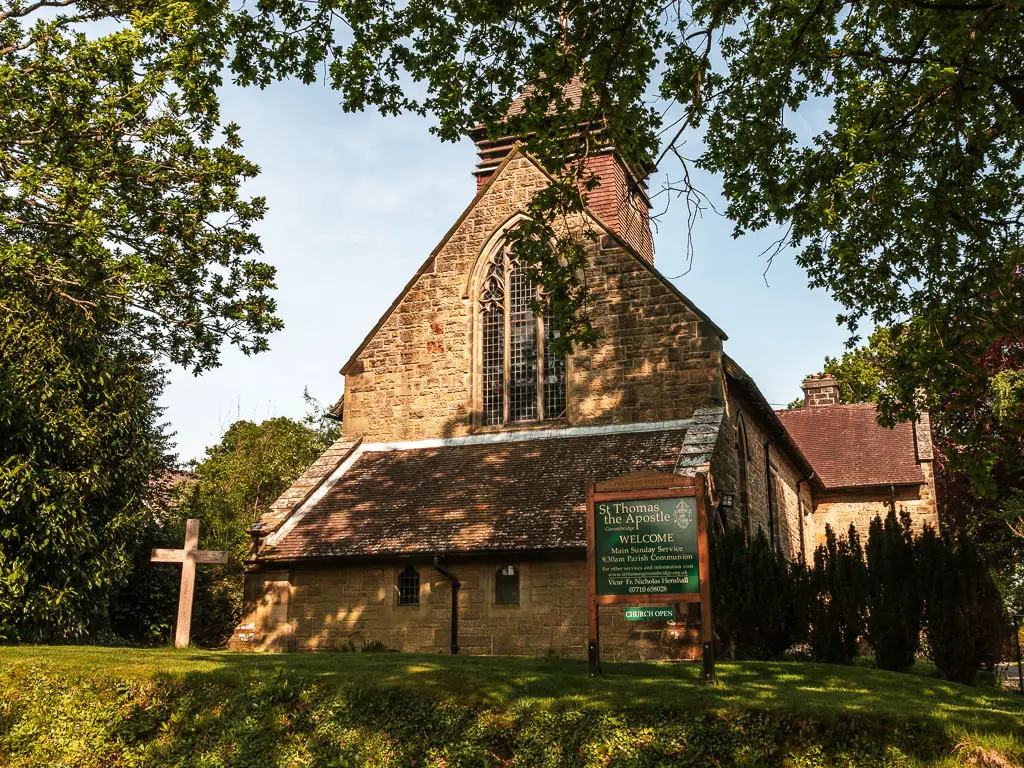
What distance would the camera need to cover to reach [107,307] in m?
16.3

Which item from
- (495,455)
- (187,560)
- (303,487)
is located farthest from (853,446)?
(187,560)

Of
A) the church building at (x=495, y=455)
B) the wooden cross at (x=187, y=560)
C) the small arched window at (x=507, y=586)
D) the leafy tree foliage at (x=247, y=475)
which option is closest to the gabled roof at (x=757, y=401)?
the church building at (x=495, y=455)

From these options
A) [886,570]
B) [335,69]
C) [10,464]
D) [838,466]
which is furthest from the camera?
[838,466]

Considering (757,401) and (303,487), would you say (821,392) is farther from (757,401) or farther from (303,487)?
(303,487)

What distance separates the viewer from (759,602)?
1464 cm

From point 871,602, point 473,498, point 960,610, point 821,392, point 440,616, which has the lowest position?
point 440,616

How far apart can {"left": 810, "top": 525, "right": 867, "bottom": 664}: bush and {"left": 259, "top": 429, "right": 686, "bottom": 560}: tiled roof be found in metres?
3.59

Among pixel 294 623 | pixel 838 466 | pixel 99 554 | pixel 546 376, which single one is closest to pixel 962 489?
pixel 838 466

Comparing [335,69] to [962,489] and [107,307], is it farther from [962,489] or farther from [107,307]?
[962,489]

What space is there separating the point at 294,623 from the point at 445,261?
926cm

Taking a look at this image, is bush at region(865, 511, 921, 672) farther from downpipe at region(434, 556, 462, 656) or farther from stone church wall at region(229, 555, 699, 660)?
downpipe at region(434, 556, 462, 656)

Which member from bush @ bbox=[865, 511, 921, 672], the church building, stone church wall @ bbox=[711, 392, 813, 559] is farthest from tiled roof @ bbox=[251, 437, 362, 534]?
bush @ bbox=[865, 511, 921, 672]

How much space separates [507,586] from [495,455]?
11.6ft

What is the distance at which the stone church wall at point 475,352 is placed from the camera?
19.6 m
